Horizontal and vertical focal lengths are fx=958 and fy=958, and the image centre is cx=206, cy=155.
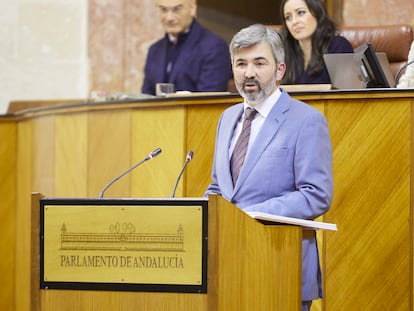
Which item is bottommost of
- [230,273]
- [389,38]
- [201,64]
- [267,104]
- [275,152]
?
[230,273]

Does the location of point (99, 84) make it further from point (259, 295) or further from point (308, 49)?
point (259, 295)

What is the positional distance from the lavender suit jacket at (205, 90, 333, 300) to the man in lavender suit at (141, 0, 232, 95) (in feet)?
7.07

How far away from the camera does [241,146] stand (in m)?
3.30

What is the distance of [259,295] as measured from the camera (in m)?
2.85

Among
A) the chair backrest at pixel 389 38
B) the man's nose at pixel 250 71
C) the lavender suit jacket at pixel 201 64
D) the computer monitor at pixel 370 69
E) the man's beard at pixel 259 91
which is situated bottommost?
the man's beard at pixel 259 91

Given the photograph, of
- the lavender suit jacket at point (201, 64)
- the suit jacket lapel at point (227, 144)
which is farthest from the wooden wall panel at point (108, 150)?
the suit jacket lapel at point (227, 144)

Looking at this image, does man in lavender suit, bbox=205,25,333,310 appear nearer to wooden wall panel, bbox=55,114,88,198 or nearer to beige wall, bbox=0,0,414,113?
wooden wall panel, bbox=55,114,88,198

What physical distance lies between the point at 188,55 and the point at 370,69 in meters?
1.37

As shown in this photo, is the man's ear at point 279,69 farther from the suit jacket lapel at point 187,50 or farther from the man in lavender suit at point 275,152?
the suit jacket lapel at point 187,50

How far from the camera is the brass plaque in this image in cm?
287

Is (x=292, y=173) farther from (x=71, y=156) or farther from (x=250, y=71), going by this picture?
(x=71, y=156)

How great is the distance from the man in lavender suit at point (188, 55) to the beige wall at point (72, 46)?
181cm

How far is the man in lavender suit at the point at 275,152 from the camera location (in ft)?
10.2

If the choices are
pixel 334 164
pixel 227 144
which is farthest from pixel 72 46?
pixel 227 144
